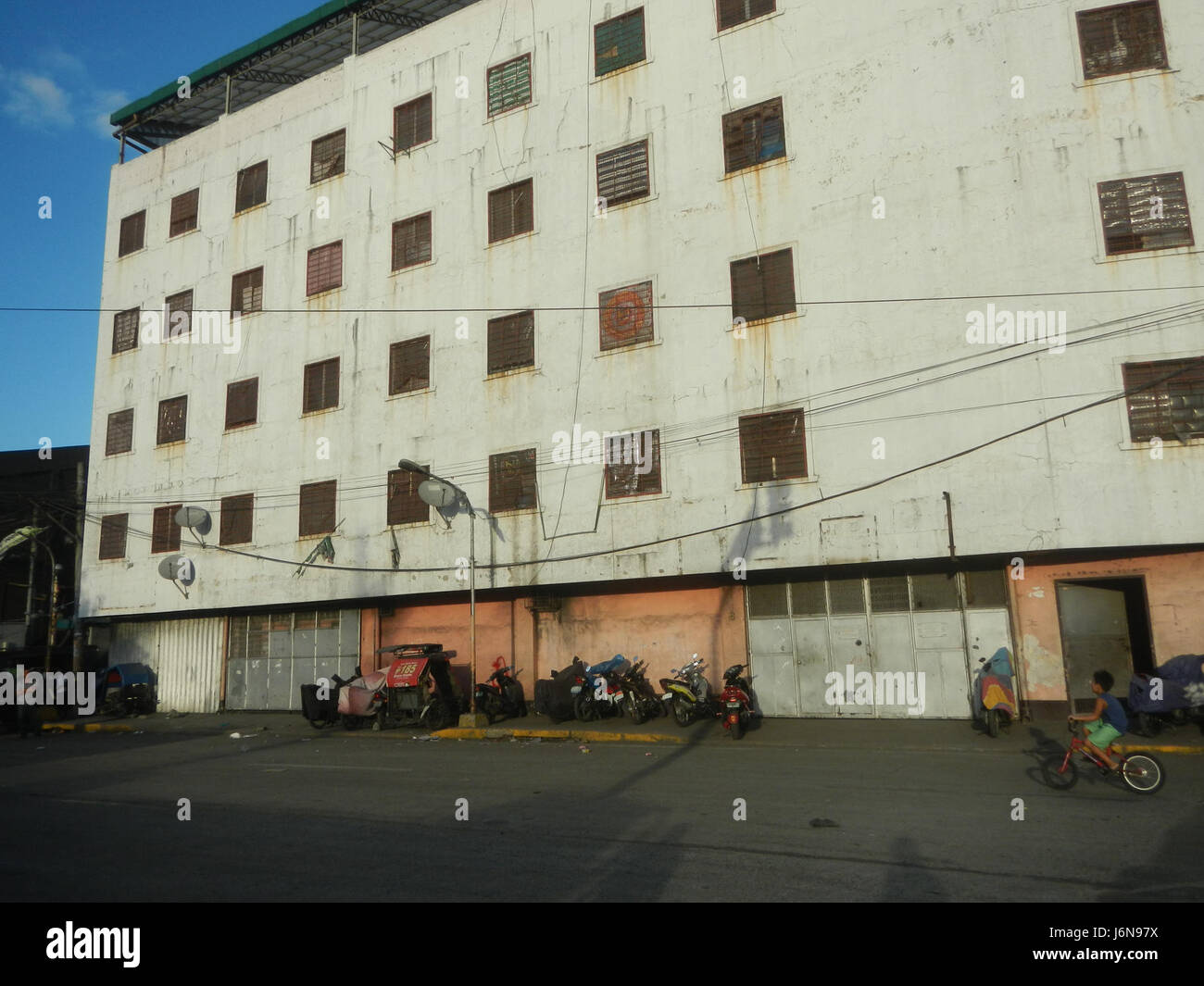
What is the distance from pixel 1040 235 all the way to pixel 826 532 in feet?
22.5

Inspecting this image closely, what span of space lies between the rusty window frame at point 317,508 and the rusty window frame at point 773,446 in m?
11.8

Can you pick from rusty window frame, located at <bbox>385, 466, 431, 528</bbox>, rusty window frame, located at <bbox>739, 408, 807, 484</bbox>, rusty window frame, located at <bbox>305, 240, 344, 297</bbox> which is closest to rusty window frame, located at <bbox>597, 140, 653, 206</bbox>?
rusty window frame, located at <bbox>739, 408, 807, 484</bbox>

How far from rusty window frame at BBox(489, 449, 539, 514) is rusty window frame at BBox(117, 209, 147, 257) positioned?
715 inches

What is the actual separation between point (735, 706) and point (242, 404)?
1846 cm

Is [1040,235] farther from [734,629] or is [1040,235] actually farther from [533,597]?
[533,597]

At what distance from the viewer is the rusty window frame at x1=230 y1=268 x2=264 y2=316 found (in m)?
27.0

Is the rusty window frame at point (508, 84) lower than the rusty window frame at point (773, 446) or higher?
higher

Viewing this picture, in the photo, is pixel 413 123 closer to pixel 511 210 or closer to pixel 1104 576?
pixel 511 210

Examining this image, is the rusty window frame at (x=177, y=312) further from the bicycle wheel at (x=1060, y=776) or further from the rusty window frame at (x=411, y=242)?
the bicycle wheel at (x=1060, y=776)

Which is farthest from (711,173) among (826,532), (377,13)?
(377,13)

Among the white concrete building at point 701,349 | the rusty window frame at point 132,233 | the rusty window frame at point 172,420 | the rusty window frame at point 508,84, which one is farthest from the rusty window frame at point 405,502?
the rusty window frame at point 132,233

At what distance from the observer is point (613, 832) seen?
792cm

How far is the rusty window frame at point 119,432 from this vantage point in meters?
29.3

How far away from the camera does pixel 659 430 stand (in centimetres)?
1939
